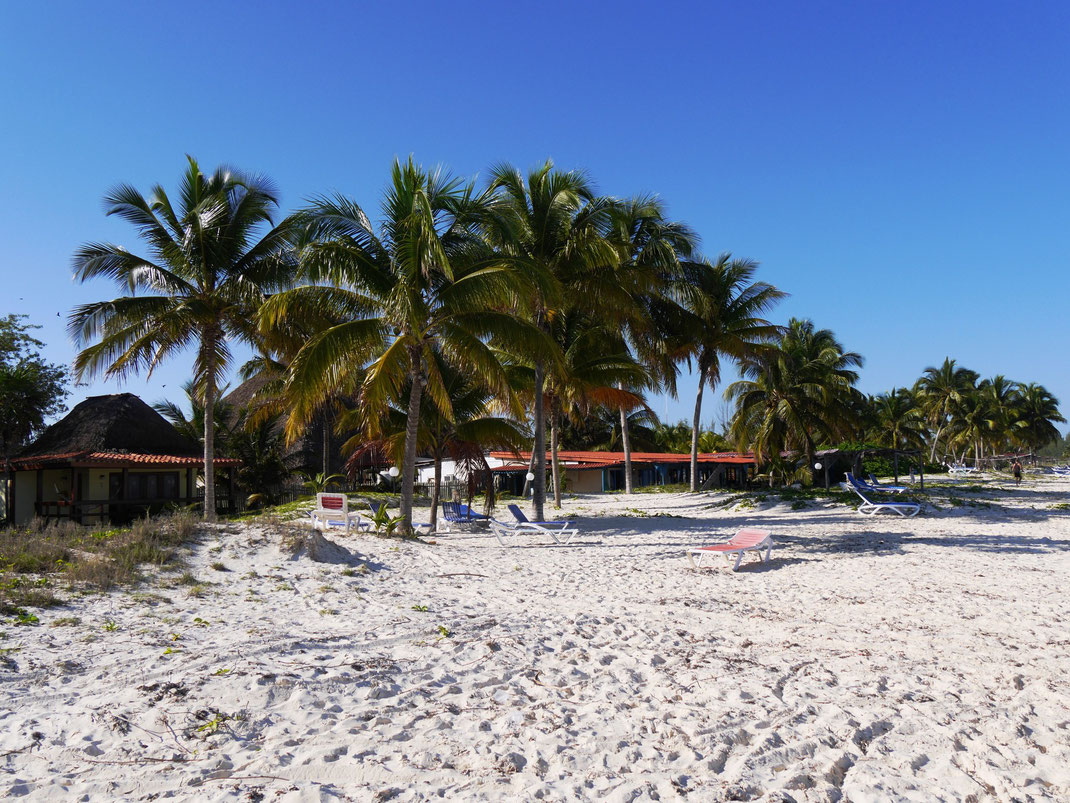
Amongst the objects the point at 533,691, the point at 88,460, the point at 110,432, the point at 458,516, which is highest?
the point at 110,432

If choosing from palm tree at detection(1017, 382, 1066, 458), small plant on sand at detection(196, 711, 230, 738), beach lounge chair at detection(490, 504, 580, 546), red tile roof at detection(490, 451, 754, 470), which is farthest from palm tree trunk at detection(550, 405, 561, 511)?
palm tree at detection(1017, 382, 1066, 458)

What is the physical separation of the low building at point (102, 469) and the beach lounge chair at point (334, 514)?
6.47 metres

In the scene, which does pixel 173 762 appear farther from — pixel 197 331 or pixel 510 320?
pixel 197 331

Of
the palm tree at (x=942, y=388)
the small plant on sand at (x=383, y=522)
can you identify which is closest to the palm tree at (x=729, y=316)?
the small plant on sand at (x=383, y=522)

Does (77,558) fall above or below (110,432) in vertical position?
below

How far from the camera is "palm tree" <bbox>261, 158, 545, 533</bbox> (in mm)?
11602

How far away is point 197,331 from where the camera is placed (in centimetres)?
1555

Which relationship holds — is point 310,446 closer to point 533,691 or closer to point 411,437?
point 411,437

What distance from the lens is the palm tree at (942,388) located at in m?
50.8

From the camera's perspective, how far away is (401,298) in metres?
11.9

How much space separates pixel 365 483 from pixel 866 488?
2079 cm

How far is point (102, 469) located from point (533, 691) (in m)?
18.8

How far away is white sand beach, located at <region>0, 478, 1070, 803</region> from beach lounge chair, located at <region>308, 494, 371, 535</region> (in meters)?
4.73

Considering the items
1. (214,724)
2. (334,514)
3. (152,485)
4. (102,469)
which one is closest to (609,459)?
(152,485)
